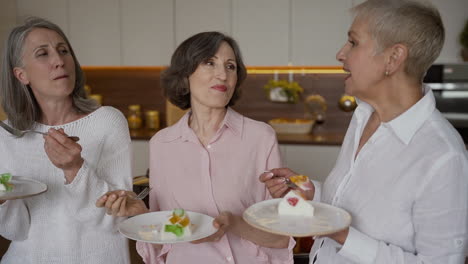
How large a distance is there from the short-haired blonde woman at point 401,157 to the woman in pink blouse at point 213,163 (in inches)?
15.9

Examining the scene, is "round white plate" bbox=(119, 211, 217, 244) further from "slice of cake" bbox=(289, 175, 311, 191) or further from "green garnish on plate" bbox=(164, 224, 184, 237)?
Result: "slice of cake" bbox=(289, 175, 311, 191)

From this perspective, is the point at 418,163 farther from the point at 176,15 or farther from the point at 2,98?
the point at 176,15

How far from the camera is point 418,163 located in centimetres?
131

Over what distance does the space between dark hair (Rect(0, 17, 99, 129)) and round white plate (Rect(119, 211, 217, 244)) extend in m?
0.55

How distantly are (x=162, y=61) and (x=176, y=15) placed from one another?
0.47m

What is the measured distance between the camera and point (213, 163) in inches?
72.3

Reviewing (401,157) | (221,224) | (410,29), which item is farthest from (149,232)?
(410,29)

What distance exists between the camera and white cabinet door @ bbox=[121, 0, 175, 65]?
4891mm

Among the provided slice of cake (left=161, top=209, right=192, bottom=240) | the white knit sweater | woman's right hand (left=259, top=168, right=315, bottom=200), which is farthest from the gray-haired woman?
woman's right hand (left=259, top=168, right=315, bottom=200)

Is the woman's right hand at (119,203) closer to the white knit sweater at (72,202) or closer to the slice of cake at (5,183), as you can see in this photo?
the white knit sweater at (72,202)

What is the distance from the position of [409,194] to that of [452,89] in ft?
11.0

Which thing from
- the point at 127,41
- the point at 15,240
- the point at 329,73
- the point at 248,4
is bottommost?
the point at 15,240

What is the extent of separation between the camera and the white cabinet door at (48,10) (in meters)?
5.14

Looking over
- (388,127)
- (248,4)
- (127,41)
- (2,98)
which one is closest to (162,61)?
(127,41)
